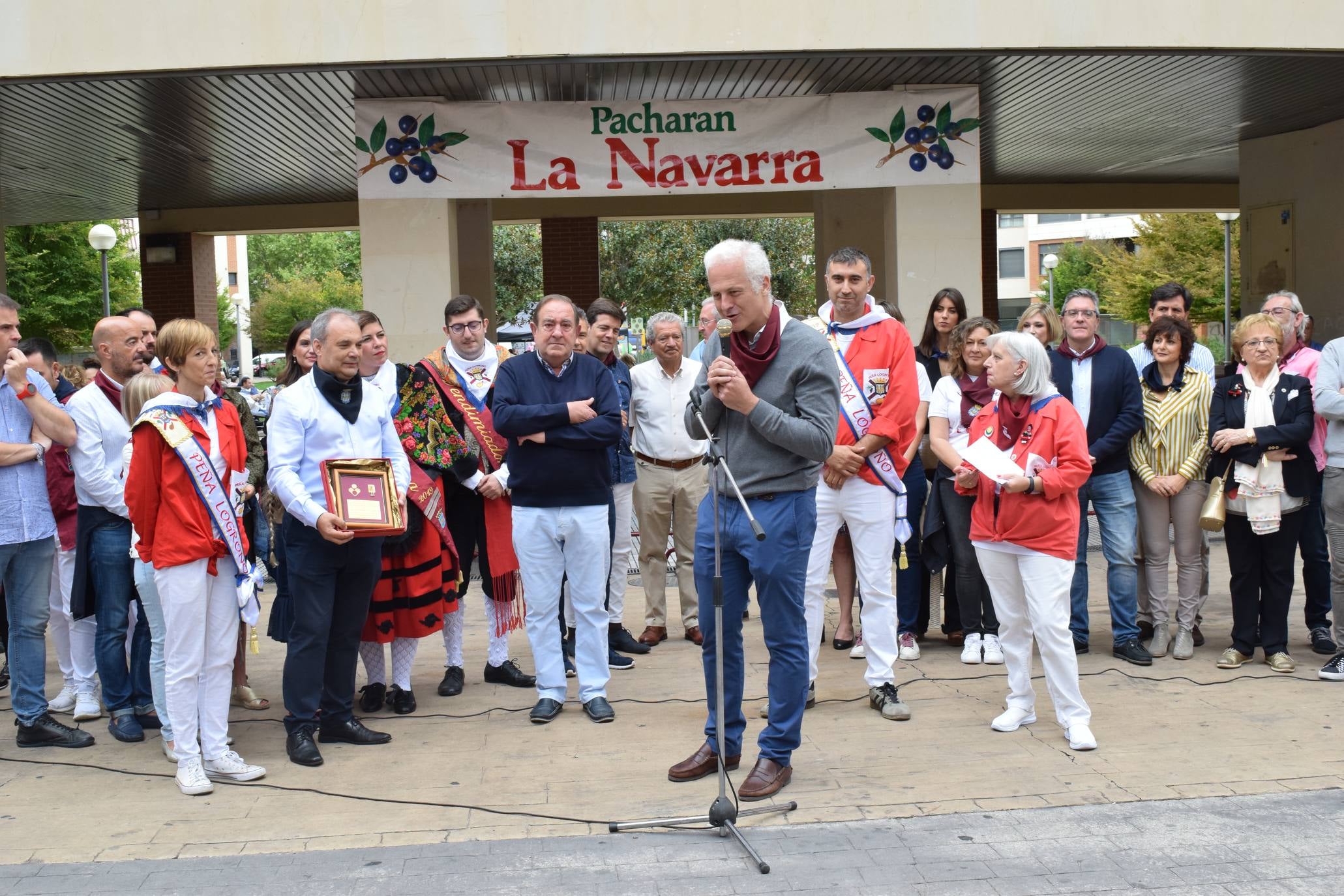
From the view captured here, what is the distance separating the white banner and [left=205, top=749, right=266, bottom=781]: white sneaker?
5.90m

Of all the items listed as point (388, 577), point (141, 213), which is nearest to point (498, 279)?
point (141, 213)

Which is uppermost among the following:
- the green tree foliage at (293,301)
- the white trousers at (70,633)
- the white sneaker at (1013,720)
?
the green tree foliage at (293,301)

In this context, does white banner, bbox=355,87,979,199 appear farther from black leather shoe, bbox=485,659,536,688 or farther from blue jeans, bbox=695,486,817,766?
blue jeans, bbox=695,486,817,766

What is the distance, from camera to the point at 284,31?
28.6 ft

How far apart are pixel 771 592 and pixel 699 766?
812 mm

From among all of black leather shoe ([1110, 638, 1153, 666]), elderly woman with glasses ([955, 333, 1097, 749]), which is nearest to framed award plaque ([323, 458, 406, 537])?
elderly woman with glasses ([955, 333, 1097, 749])

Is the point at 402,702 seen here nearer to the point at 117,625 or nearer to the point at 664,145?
the point at 117,625

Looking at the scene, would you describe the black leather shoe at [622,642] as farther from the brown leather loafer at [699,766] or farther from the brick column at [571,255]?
the brick column at [571,255]

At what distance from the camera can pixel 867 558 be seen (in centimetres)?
579

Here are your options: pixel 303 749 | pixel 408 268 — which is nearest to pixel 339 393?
pixel 303 749

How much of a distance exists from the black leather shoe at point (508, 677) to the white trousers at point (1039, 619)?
8.14ft

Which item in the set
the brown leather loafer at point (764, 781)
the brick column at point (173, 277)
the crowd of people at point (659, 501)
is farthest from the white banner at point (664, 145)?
the brick column at point (173, 277)

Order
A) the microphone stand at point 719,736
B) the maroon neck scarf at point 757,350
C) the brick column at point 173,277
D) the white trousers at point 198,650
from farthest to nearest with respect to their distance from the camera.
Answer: the brick column at point 173,277 < the white trousers at point 198,650 < the maroon neck scarf at point 757,350 < the microphone stand at point 719,736

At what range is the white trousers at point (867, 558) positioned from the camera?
5770mm
